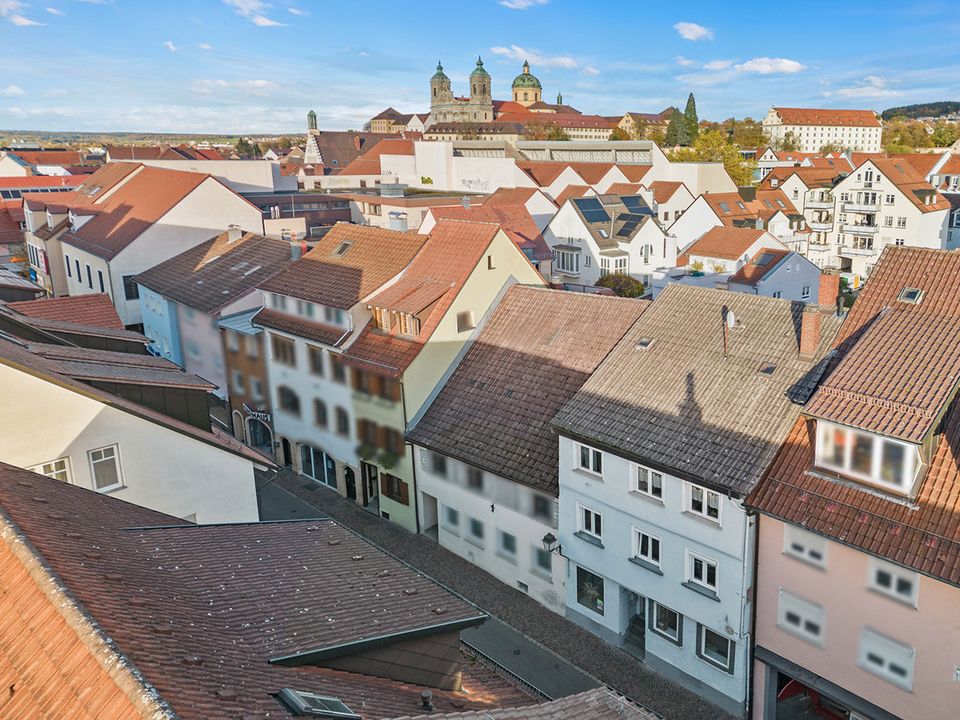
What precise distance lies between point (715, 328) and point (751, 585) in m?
6.95

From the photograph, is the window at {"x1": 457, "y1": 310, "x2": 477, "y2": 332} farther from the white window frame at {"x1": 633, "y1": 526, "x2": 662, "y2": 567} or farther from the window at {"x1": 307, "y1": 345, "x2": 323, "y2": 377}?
the white window frame at {"x1": 633, "y1": 526, "x2": 662, "y2": 567}

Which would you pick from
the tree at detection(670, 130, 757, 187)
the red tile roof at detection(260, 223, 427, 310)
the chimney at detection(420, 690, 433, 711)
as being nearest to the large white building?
the tree at detection(670, 130, 757, 187)

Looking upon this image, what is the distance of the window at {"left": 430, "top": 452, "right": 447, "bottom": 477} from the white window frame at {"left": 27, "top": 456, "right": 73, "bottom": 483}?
37.7 feet

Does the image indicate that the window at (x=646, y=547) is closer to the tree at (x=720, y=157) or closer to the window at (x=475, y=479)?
the window at (x=475, y=479)

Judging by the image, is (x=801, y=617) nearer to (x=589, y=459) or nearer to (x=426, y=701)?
(x=589, y=459)

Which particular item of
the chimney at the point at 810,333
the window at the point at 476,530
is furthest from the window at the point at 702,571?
the window at the point at 476,530

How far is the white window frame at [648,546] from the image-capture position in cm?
1964

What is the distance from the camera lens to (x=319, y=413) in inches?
1176

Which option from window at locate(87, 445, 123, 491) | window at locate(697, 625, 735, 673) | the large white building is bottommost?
window at locate(697, 625, 735, 673)

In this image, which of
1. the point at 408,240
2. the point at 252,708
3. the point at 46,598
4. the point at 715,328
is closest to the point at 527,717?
the point at 252,708

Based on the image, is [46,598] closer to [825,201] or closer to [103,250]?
[103,250]

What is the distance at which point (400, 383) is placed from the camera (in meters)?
26.1

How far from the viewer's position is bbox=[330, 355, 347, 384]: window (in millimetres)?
28016

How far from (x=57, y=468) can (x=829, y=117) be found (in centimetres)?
18781
